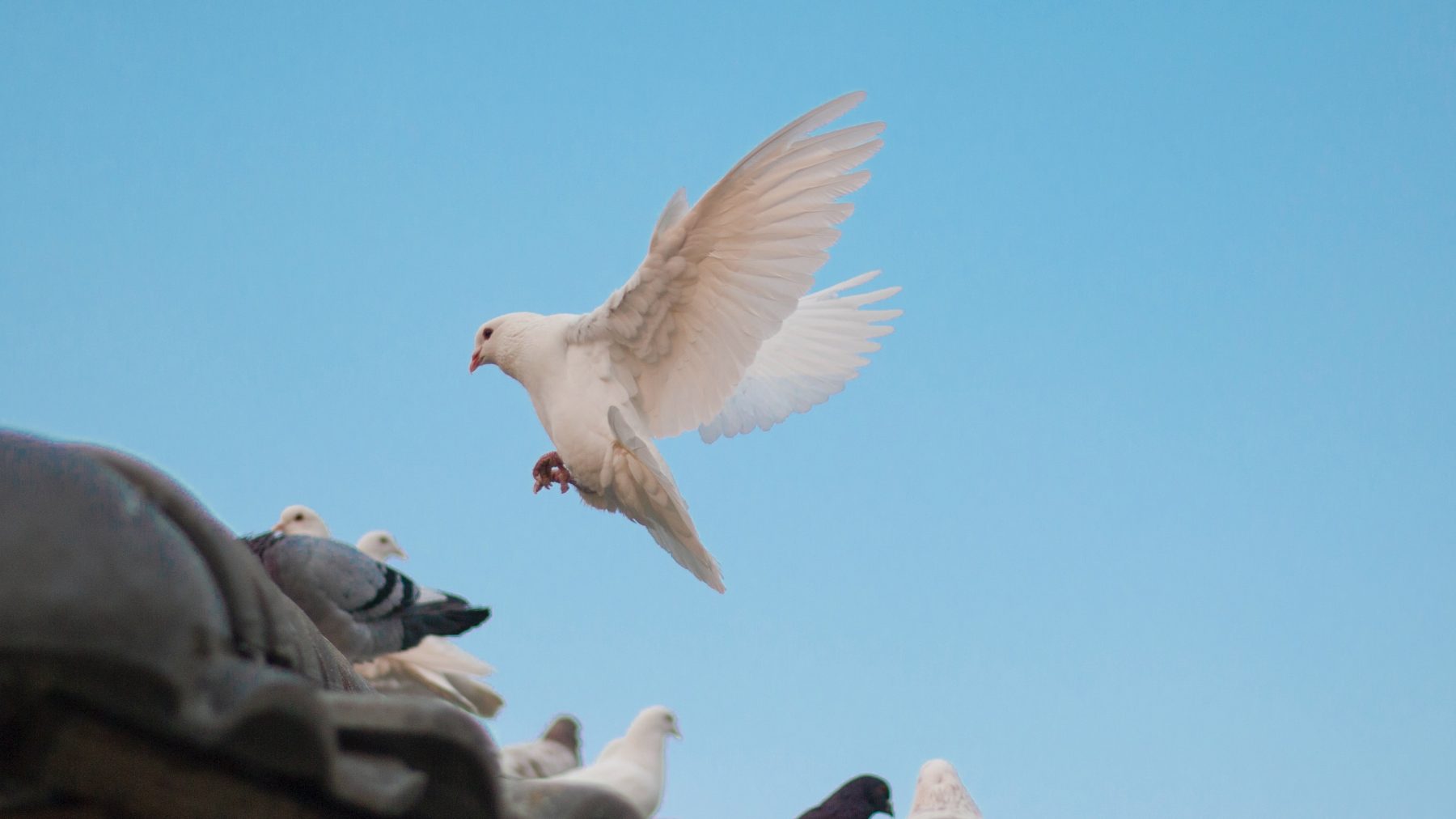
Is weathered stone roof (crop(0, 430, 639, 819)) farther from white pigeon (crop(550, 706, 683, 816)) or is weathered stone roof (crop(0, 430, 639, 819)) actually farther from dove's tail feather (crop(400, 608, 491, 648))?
dove's tail feather (crop(400, 608, 491, 648))

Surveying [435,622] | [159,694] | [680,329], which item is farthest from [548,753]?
[159,694]

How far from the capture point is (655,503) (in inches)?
330

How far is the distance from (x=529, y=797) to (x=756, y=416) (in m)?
8.60

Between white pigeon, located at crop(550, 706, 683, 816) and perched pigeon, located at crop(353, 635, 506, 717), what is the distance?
3.69 m

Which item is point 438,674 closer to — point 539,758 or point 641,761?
point 539,758

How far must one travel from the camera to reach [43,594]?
1249mm

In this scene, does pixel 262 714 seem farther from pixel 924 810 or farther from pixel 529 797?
pixel 924 810

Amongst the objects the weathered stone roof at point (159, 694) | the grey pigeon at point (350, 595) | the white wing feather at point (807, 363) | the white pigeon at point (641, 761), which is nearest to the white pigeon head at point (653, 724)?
the white pigeon at point (641, 761)

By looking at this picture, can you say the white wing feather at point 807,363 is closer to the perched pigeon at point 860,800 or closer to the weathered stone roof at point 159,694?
the perched pigeon at point 860,800

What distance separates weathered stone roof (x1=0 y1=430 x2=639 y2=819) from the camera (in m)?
1.27

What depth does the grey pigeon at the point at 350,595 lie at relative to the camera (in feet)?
28.3

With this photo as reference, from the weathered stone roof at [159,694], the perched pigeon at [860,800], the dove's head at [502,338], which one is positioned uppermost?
the dove's head at [502,338]

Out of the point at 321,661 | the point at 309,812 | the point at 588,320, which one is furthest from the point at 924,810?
the point at 309,812

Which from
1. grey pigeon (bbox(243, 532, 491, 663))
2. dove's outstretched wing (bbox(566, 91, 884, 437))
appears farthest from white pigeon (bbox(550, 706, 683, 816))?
grey pigeon (bbox(243, 532, 491, 663))
